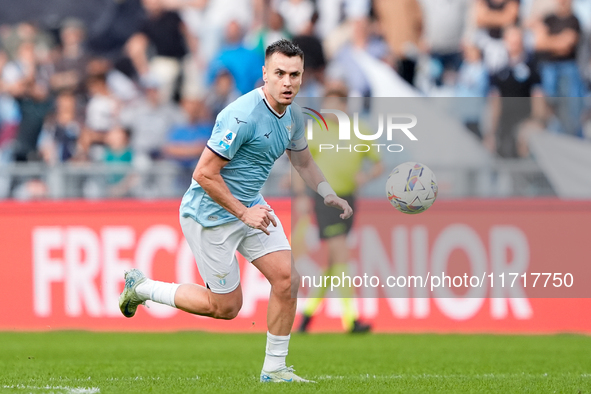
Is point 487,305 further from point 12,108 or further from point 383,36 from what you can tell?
point 12,108

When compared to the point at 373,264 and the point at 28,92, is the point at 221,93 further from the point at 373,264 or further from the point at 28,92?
the point at 373,264

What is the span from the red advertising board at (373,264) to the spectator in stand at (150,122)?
2.40m

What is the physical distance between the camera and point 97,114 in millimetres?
14258

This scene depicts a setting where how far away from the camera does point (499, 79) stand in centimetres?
1328

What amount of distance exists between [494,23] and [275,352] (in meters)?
9.12

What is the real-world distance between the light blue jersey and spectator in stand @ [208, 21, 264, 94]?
754 cm

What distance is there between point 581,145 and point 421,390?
623 cm

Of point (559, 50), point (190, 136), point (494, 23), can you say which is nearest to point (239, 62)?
point (190, 136)

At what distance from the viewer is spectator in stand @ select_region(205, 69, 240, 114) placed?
547 inches

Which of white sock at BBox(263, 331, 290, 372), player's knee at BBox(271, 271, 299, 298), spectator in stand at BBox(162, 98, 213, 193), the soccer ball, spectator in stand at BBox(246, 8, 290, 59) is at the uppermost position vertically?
spectator in stand at BBox(246, 8, 290, 59)

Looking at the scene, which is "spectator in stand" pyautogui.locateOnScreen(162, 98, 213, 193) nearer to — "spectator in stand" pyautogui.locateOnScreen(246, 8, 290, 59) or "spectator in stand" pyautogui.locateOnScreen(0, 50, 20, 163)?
"spectator in stand" pyautogui.locateOnScreen(246, 8, 290, 59)

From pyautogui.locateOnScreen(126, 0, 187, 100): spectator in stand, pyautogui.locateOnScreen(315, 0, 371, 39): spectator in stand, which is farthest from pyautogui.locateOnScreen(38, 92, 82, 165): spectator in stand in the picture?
pyautogui.locateOnScreen(315, 0, 371, 39): spectator in stand

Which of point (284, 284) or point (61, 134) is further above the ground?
point (61, 134)

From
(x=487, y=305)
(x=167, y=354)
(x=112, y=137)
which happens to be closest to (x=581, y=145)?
(x=487, y=305)
